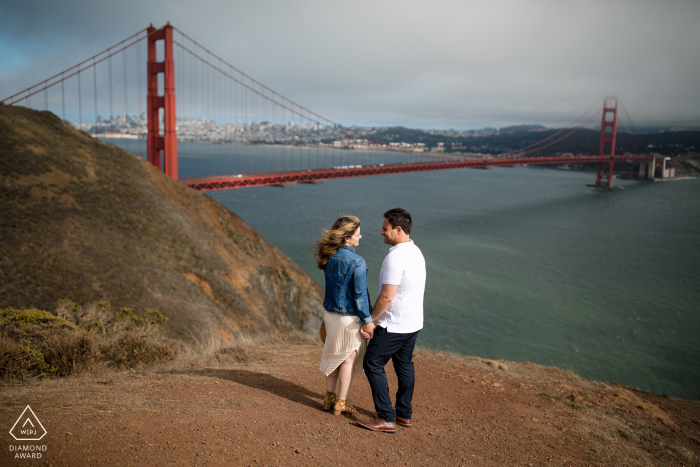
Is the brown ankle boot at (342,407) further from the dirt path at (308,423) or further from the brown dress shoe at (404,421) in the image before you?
the brown dress shoe at (404,421)

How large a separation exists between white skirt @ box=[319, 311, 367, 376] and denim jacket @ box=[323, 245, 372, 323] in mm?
84

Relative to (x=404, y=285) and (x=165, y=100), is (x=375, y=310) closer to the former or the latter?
(x=404, y=285)

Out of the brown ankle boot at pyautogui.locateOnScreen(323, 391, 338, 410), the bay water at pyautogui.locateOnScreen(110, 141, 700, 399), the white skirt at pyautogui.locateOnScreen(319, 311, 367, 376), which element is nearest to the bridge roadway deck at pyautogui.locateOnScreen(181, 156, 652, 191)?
the bay water at pyautogui.locateOnScreen(110, 141, 700, 399)

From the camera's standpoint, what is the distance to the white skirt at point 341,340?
3698mm

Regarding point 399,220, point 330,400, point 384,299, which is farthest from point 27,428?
point 399,220

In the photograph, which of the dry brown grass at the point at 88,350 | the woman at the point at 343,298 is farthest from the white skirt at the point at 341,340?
the dry brown grass at the point at 88,350

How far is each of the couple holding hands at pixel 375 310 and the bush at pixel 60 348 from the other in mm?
3194

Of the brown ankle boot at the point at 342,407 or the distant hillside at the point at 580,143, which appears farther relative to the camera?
the distant hillside at the point at 580,143

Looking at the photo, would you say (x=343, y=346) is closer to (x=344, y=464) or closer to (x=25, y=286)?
(x=344, y=464)

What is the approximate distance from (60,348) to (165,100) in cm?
2215

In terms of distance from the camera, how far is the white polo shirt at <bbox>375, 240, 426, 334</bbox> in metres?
3.40

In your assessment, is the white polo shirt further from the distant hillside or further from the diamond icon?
the distant hillside

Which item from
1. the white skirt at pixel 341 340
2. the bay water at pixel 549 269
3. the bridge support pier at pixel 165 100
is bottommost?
the bay water at pixel 549 269

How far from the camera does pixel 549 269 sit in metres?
29.9
